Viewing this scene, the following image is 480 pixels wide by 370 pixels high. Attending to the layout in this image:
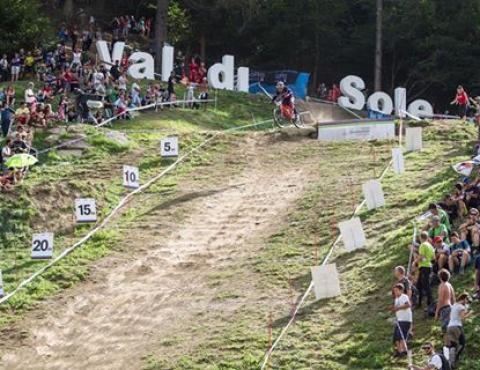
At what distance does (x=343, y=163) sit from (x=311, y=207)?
4.91 metres

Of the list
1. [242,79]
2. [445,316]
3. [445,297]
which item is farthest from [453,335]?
[242,79]

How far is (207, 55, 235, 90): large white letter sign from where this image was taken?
166ft

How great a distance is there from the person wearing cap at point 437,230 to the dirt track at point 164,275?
430 centimetres

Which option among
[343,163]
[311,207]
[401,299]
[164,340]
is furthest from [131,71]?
[401,299]

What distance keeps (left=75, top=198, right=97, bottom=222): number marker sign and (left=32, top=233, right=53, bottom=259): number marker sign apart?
7.92 ft

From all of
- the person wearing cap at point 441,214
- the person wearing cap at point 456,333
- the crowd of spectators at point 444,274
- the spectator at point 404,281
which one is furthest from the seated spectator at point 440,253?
the person wearing cap at point 456,333

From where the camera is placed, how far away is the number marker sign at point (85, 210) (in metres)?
31.1

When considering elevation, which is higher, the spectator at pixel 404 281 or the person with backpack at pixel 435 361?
the spectator at pixel 404 281

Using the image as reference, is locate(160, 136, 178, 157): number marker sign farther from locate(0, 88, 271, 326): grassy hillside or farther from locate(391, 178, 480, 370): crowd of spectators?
locate(391, 178, 480, 370): crowd of spectators

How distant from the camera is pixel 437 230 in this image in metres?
23.5

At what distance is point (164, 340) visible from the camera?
2409 cm

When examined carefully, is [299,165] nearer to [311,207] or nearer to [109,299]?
[311,207]

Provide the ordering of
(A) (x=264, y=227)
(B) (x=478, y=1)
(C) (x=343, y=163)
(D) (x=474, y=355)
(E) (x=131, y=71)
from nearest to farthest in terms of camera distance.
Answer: (D) (x=474, y=355) < (A) (x=264, y=227) < (C) (x=343, y=163) < (E) (x=131, y=71) < (B) (x=478, y=1)

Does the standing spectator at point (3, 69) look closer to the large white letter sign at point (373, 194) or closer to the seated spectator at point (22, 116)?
the seated spectator at point (22, 116)
